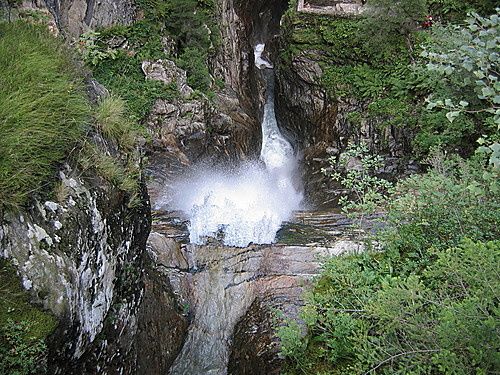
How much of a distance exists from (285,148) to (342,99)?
269cm

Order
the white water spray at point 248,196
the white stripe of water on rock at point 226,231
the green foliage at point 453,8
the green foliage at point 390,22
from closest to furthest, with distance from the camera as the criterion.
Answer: the white stripe of water on rock at point 226,231 < the white water spray at point 248,196 < the green foliage at point 390,22 < the green foliage at point 453,8

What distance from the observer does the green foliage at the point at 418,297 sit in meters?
2.29

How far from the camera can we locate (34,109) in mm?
3426

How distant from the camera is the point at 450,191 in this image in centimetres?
402

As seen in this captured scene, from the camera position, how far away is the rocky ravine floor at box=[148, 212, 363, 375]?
5.21m

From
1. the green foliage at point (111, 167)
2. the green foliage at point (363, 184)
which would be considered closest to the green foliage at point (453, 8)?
the green foliage at point (363, 184)

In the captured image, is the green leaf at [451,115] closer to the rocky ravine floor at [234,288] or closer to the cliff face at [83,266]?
the cliff face at [83,266]

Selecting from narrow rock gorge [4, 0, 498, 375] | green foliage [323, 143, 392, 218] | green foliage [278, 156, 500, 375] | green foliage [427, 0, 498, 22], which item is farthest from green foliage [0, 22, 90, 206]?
green foliage [427, 0, 498, 22]

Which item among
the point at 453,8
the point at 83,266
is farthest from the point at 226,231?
the point at 453,8

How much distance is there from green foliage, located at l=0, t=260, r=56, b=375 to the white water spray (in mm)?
4313

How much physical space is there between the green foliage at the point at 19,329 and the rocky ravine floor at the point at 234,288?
2.62 m

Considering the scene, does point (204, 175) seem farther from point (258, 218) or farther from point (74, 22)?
point (74, 22)

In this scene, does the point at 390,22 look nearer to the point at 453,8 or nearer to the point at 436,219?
the point at 453,8

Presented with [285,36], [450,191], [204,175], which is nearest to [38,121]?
[450,191]
